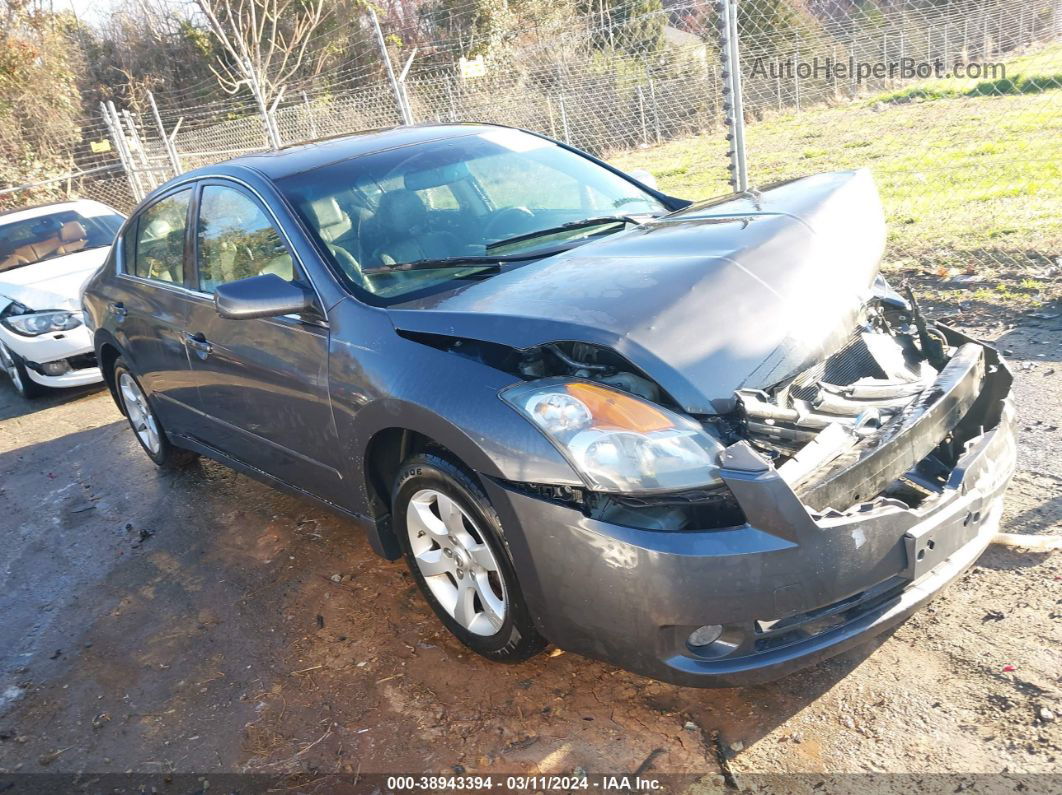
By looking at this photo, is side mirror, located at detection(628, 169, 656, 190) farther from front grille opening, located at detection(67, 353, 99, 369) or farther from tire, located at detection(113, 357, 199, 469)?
front grille opening, located at detection(67, 353, 99, 369)

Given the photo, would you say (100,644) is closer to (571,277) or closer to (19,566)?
(19,566)

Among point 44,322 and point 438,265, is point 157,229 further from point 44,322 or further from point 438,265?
point 44,322

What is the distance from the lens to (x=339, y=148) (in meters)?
4.02

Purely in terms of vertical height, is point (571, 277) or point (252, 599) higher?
point (571, 277)

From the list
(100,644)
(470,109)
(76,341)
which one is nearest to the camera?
(100,644)

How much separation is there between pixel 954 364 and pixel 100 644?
11.3ft

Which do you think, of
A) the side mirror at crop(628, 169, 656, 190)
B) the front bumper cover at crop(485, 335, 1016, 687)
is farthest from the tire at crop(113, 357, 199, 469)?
the front bumper cover at crop(485, 335, 1016, 687)

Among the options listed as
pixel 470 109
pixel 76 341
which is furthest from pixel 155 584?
pixel 470 109

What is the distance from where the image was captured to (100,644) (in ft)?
12.0

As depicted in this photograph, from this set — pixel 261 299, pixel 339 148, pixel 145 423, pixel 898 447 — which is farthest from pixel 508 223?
pixel 145 423

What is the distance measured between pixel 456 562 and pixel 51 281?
6.50m

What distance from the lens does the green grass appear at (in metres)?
6.68

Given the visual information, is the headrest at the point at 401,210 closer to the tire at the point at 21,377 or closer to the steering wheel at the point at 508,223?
the steering wheel at the point at 508,223

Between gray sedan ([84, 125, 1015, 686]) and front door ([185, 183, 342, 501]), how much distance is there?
2cm
